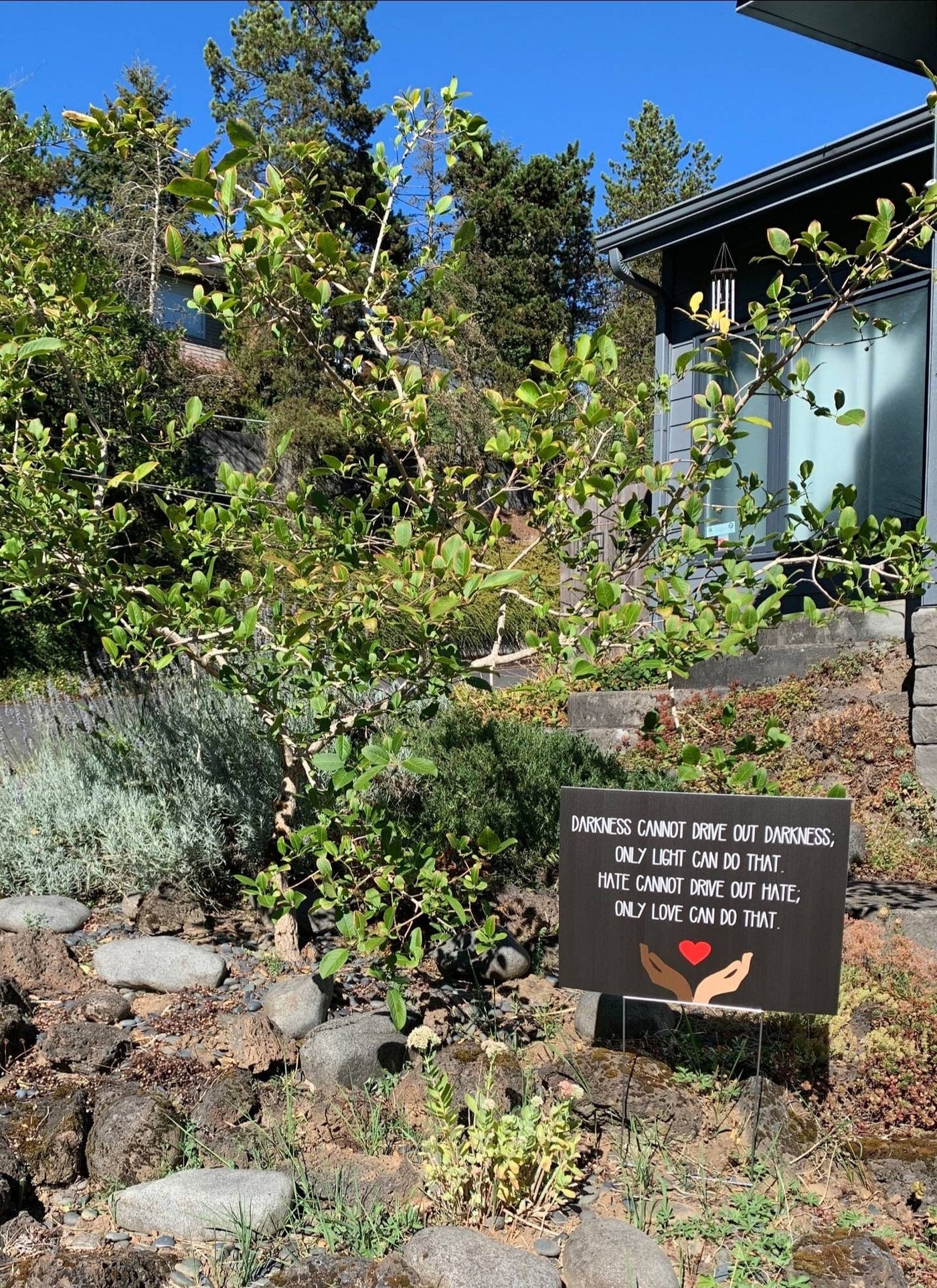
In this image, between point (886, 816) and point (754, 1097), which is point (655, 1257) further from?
point (886, 816)

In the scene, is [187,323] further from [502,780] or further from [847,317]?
[502,780]

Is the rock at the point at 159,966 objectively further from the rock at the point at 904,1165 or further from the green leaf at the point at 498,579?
the rock at the point at 904,1165

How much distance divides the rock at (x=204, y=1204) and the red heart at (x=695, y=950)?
1270 mm

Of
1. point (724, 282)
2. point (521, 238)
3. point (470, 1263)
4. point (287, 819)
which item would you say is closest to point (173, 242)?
point (287, 819)

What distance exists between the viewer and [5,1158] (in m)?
2.73

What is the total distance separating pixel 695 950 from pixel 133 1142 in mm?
1675

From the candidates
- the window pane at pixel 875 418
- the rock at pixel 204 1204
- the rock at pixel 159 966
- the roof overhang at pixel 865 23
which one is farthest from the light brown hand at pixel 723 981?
the roof overhang at pixel 865 23

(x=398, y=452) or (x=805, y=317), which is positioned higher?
(x=805, y=317)

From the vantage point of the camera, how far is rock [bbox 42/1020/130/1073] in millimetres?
3359

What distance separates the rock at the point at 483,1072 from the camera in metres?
3.15

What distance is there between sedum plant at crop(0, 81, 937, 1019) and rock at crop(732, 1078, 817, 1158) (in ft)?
2.97

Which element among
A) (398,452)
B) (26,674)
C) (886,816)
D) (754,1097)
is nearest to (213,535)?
(398,452)

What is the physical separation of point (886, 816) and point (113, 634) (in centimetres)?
426

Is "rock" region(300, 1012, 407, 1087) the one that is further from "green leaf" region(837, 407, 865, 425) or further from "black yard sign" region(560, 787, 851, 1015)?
"green leaf" region(837, 407, 865, 425)
